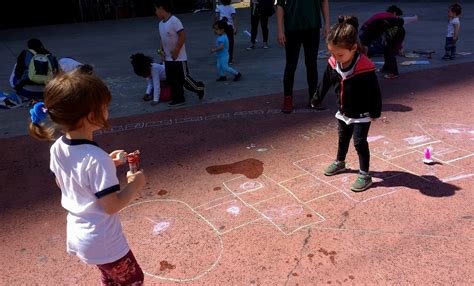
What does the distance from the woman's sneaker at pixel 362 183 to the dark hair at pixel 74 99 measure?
228 cm

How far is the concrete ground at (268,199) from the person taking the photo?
2.65 meters

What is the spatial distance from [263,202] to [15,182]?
7.66 ft

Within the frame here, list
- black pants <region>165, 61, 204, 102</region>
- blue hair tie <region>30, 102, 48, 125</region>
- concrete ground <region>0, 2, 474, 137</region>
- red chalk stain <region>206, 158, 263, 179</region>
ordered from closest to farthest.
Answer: blue hair tie <region>30, 102, 48, 125</region>, red chalk stain <region>206, 158, 263, 179</region>, black pants <region>165, 61, 204, 102</region>, concrete ground <region>0, 2, 474, 137</region>

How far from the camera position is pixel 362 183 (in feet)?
11.3

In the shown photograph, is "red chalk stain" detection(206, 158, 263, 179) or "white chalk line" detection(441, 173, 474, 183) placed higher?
"red chalk stain" detection(206, 158, 263, 179)

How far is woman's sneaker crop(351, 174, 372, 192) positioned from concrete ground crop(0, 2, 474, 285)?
48 mm

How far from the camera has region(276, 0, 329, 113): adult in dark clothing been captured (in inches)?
201

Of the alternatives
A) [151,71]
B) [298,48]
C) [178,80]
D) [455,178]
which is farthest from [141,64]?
[455,178]

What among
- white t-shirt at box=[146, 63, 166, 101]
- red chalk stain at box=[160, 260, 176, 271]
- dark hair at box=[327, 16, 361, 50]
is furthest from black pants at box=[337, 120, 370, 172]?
white t-shirt at box=[146, 63, 166, 101]

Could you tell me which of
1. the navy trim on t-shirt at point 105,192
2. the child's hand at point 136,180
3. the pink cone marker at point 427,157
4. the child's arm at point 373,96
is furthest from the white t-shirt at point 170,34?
the navy trim on t-shirt at point 105,192

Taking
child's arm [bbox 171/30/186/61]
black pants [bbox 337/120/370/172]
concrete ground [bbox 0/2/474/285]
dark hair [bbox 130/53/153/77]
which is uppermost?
child's arm [bbox 171/30/186/61]

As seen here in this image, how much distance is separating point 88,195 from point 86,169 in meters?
0.13

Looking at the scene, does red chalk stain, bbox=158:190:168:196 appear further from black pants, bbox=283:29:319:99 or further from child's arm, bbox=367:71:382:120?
black pants, bbox=283:29:319:99

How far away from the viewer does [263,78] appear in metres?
7.39
